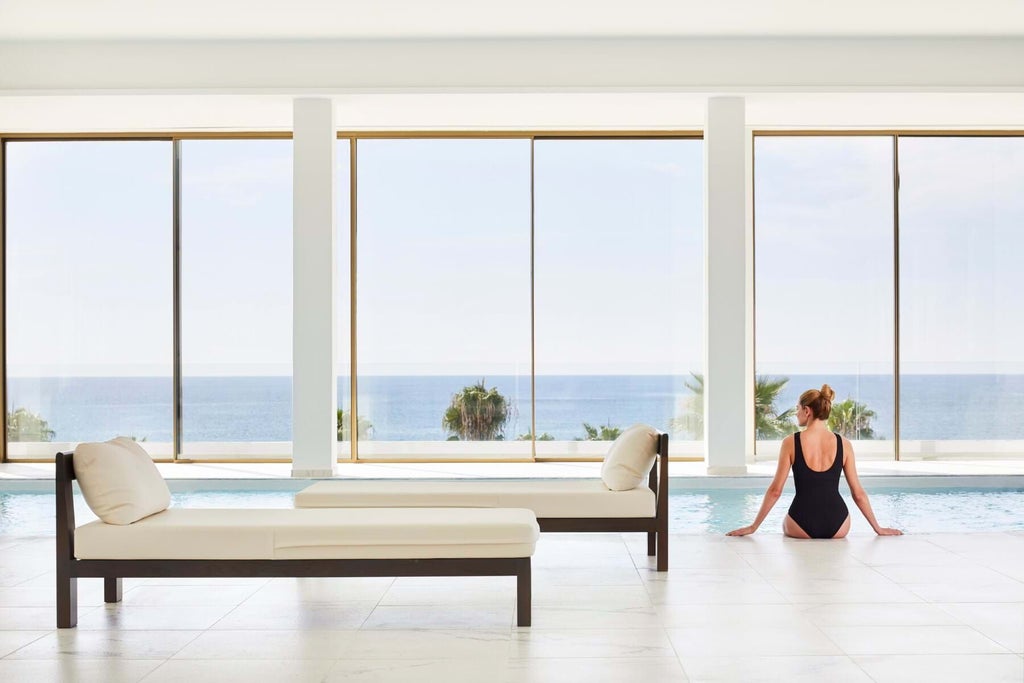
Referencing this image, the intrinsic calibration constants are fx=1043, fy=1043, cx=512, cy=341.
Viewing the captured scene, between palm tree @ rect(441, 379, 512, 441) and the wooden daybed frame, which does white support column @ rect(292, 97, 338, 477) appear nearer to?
palm tree @ rect(441, 379, 512, 441)

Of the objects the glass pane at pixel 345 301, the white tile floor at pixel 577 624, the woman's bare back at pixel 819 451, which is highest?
the glass pane at pixel 345 301

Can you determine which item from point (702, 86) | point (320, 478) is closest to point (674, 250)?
point (702, 86)

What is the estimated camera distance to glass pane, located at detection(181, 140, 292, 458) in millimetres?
11156

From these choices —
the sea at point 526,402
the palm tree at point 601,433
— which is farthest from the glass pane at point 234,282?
the palm tree at point 601,433

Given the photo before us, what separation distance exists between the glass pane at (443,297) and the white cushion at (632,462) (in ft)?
18.6

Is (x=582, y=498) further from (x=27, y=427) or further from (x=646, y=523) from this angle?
(x=27, y=427)

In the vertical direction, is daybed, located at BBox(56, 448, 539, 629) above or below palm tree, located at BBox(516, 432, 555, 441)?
above

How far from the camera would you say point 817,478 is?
618cm

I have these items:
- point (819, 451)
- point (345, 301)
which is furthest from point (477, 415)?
point (819, 451)

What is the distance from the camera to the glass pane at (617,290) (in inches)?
438

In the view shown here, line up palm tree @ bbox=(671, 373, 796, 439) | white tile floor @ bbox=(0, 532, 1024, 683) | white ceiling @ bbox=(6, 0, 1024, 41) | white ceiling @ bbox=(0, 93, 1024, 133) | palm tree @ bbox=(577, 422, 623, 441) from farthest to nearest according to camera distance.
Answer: palm tree @ bbox=(577, 422, 623, 441)
palm tree @ bbox=(671, 373, 796, 439)
white ceiling @ bbox=(0, 93, 1024, 133)
white ceiling @ bbox=(6, 0, 1024, 41)
white tile floor @ bbox=(0, 532, 1024, 683)

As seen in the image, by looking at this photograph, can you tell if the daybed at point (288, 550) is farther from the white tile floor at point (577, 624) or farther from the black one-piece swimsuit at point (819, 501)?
the black one-piece swimsuit at point (819, 501)

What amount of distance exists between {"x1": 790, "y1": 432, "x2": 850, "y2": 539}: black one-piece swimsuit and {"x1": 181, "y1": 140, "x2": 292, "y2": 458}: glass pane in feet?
20.7

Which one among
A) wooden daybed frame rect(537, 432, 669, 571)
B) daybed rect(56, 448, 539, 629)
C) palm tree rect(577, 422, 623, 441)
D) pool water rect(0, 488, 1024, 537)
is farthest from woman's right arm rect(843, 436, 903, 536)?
palm tree rect(577, 422, 623, 441)
